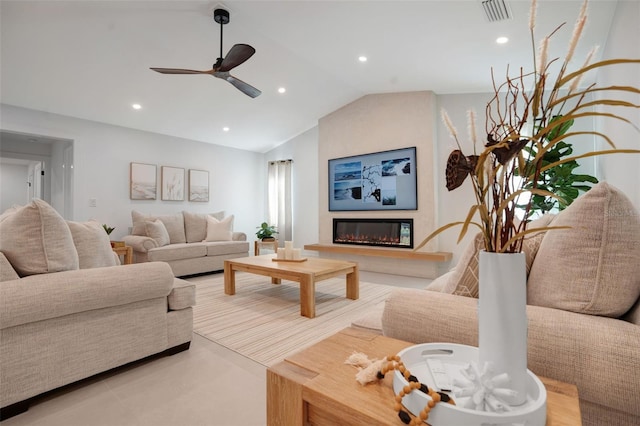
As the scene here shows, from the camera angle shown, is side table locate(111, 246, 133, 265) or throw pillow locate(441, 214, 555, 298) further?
side table locate(111, 246, 133, 265)

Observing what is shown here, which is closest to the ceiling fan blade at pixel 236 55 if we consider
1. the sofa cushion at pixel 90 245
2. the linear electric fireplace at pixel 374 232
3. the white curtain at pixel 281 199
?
the sofa cushion at pixel 90 245

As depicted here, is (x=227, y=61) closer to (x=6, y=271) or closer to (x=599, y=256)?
(x=6, y=271)

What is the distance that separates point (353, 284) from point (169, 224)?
334 cm

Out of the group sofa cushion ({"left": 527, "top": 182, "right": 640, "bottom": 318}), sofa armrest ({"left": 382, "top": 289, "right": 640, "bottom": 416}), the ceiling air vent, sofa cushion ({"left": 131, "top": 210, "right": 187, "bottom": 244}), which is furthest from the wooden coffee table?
the ceiling air vent

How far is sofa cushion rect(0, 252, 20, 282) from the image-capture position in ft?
4.98

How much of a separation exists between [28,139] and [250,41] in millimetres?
4505

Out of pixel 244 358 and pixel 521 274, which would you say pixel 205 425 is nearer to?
pixel 244 358

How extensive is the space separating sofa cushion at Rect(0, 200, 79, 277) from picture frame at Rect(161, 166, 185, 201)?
4.02 m

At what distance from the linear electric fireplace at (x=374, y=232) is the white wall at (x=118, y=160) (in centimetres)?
257

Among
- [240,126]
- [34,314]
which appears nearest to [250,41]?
[240,126]

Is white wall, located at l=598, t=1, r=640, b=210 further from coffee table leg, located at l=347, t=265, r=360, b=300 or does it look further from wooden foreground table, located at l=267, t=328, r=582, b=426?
coffee table leg, located at l=347, t=265, r=360, b=300

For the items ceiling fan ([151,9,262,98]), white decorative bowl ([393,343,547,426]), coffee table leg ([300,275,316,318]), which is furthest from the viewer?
coffee table leg ([300,275,316,318])

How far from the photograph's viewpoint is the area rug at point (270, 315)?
7.25 feet

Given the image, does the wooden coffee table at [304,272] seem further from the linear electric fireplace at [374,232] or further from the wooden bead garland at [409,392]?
the wooden bead garland at [409,392]
